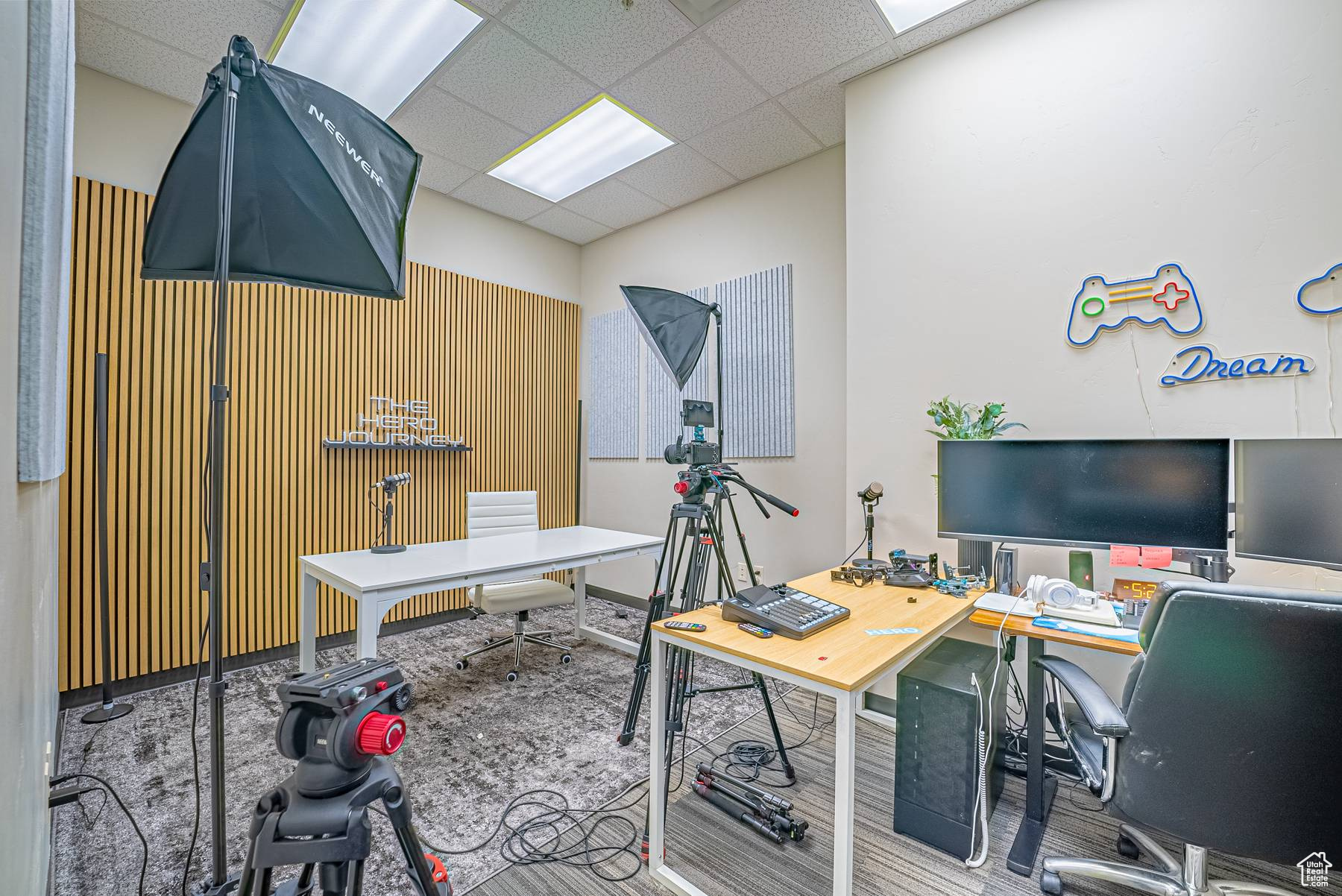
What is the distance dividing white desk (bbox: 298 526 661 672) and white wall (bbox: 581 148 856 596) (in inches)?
36.7

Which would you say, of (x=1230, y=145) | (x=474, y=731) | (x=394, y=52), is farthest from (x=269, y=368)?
(x=1230, y=145)

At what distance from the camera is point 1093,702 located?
4.50 feet

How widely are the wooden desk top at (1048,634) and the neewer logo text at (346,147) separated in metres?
2.29

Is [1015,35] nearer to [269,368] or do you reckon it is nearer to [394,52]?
[394,52]

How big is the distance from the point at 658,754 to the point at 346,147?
74.4 inches

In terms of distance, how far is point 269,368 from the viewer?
11.5 feet

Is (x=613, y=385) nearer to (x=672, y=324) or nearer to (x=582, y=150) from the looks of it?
(x=672, y=324)

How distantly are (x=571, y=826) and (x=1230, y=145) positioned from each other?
340 cm

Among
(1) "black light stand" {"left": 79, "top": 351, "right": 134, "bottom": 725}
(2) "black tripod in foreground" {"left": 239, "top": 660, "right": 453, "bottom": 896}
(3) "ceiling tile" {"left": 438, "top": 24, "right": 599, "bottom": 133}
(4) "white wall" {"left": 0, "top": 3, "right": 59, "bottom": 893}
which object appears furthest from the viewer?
(3) "ceiling tile" {"left": 438, "top": 24, "right": 599, "bottom": 133}

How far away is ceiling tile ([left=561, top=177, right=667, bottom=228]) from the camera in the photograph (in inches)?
163

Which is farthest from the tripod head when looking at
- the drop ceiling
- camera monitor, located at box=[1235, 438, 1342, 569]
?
the drop ceiling

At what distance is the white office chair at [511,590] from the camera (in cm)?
322

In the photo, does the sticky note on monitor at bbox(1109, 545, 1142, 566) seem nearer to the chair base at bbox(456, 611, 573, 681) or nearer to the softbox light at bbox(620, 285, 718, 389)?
the softbox light at bbox(620, 285, 718, 389)

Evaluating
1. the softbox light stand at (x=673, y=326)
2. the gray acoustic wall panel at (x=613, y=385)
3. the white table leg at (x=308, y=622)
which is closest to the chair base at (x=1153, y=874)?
the softbox light stand at (x=673, y=326)
